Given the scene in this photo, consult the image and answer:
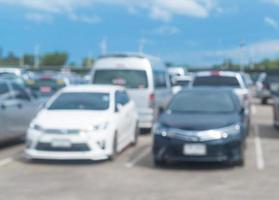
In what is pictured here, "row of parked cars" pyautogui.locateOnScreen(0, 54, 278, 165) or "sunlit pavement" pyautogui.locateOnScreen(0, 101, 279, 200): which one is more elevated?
"row of parked cars" pyautogui.locateOnScreen(0, 54, 278, 165)

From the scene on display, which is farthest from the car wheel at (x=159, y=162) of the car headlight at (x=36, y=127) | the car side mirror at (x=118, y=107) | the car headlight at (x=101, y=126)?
the car headlight at (x=36, y=127)

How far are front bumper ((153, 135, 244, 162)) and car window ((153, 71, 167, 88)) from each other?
21.9 feet

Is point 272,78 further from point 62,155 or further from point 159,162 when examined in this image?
point 62,155

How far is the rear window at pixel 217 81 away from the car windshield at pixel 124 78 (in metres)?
2.46

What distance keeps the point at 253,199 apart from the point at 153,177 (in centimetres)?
236

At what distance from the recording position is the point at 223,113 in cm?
1291

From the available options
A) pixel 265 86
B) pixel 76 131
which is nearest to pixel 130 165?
pixel 76 131

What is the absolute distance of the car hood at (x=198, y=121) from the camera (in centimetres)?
1195

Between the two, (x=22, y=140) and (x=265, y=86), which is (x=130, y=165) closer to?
(x=22, y=140)

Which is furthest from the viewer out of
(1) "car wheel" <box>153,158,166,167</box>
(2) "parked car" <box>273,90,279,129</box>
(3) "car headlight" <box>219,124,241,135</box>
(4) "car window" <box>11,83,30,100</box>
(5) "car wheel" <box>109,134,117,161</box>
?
(2) "parked car" <box>273,90,279,129</box>

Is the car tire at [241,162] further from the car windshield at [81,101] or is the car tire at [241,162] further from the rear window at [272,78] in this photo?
the rear window at [272,78]

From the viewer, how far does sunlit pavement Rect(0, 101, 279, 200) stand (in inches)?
376

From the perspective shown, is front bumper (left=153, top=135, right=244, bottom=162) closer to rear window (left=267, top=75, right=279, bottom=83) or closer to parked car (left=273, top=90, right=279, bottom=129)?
parked car (left=273, top=90, right=279, bottom=129)

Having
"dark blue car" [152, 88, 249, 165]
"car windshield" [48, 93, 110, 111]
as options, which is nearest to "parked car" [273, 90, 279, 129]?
"dark blue car" [152, 88, 249, 165]
